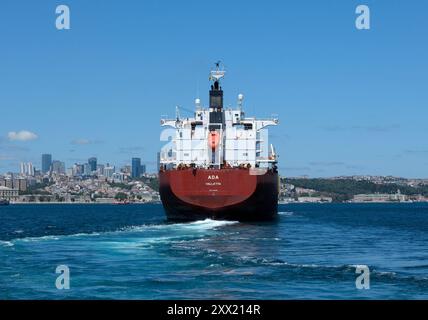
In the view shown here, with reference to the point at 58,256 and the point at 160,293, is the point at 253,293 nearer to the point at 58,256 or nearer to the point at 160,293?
the point at 160,293

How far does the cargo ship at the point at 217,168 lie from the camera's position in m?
61.4

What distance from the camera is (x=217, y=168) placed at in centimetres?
6806

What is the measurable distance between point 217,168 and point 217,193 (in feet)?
23.6

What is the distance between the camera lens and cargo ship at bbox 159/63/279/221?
201 ft

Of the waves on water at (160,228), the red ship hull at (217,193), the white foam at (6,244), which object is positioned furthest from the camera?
the red ship hull at (217,193)

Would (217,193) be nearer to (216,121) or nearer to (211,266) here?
(216,121)

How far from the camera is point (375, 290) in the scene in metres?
24.8

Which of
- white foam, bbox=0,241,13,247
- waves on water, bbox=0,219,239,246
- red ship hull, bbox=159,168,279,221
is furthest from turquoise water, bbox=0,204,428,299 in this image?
red ship hull, bbox=159,168,279,221

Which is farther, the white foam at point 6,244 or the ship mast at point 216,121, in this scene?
the ship mast at point 216,121
